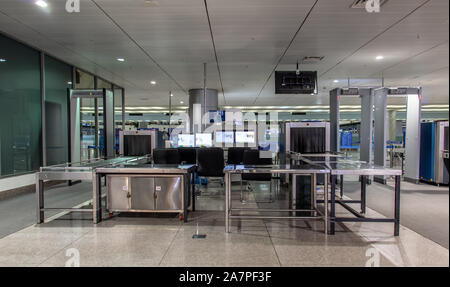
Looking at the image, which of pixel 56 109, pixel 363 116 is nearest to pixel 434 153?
pixel 363 116

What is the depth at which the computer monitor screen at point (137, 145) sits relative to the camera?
5898 millimetres

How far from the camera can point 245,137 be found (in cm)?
763

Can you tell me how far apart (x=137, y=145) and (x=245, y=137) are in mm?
3115

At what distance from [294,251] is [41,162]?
20.1ft

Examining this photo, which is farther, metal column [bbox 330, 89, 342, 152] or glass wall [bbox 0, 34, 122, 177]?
metal column [bbox 330, 89, 342, 152]

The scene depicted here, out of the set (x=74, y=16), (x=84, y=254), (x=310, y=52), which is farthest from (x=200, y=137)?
(x=84, y=254)

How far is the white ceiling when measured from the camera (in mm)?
4012

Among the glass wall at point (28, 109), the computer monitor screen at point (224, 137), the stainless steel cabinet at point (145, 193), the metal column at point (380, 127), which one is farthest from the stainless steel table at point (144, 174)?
the metal column at point (380, 127)

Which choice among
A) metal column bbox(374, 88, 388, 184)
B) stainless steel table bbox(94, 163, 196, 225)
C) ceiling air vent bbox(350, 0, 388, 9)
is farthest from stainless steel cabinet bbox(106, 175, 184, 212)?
metal column bbox(374, 88, 388, 184)

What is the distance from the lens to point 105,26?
460 centimetres

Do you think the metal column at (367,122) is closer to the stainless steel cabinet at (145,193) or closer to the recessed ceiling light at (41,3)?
the stainless steel cabinet at (145,193)

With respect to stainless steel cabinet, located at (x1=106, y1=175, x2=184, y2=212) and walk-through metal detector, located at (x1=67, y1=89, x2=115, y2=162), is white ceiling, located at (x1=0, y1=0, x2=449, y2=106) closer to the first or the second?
walk-through metal detector, located at (x1=67, y1=89, x2=115, y2=162)

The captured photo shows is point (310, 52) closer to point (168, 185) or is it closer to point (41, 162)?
point (168, 185)

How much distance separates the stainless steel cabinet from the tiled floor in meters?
0.21
